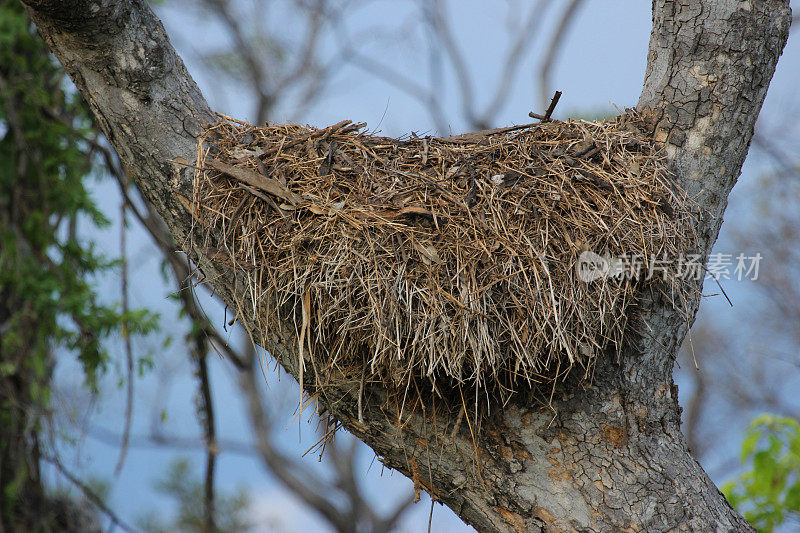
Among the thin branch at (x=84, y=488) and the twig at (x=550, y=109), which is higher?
the twig at (x=550, y=109)

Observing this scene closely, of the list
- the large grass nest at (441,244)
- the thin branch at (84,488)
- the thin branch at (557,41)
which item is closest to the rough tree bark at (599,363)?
the large grass nest at (441,244)

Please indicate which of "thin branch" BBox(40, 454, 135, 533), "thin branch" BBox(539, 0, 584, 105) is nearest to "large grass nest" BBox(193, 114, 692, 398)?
"thin branch" BBox(40, 454, 135, 533)

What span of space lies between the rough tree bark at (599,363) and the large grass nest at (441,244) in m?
0.11

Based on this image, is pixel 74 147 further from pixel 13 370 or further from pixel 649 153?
pixel 649 153

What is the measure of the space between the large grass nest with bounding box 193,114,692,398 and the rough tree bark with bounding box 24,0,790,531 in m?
0.11

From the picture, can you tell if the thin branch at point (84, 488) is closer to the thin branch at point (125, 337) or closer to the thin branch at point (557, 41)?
the thin branch at point (125, 337)

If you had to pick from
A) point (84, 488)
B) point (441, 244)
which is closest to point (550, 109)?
point (441, 244)

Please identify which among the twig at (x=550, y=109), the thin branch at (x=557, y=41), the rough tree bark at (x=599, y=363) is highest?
the thin branch at (x=557, y=41)

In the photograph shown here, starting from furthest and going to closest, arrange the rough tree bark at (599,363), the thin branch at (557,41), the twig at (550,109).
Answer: the thin branch at (557,41) → the twig at (550,109) → the rough tree bark at (599,363)

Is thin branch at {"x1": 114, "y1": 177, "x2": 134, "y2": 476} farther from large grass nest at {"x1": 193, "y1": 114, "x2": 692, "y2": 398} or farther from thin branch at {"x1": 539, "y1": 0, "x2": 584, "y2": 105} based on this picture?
thin branch at {"x1": 539, "y1": 0, "x2": 584, "y2": 105}

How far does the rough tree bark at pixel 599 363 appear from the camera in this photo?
2.09 m

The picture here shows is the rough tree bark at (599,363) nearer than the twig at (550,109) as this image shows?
Yes

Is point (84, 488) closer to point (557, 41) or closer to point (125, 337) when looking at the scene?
point (125, 337)

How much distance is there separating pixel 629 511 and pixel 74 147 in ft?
12.2
